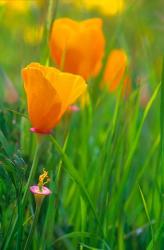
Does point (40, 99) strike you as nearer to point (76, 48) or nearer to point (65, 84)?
point (65, 84)

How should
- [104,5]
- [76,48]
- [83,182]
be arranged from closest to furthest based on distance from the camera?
1. [83,182]
2. [76,48]
3. [104,5]

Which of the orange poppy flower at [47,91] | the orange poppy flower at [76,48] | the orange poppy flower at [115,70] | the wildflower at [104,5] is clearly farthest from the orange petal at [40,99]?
the wildflower at [104,5]

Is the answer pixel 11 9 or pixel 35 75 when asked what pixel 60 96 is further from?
pixel 11 9

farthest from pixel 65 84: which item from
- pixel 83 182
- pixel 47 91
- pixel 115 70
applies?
pixel 115 70

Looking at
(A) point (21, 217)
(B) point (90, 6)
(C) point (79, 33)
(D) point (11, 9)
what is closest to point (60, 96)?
(A) point (21, 217)

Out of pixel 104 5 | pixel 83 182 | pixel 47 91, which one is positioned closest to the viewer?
pixel 47 91

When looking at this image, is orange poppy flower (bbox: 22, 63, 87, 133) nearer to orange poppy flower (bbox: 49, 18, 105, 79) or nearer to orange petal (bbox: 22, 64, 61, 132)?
orange petal (bbox: 22, 64, 61, 132)

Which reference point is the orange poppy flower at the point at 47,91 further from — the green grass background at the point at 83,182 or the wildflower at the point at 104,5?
the wildflower at the point at 104,5
